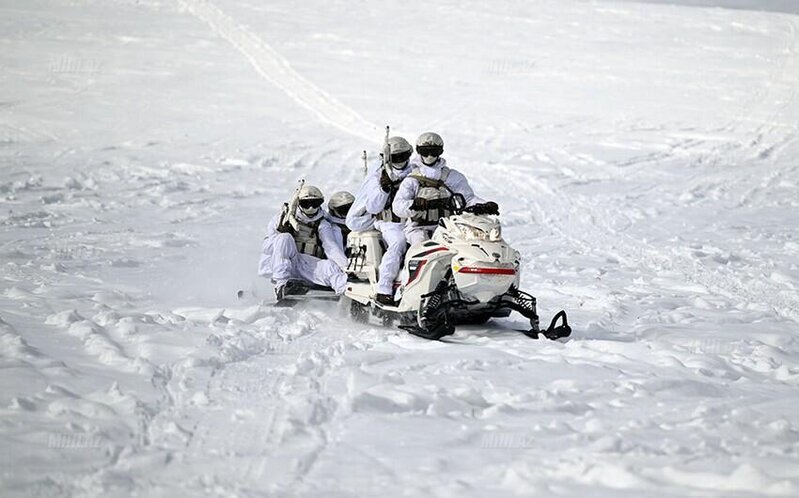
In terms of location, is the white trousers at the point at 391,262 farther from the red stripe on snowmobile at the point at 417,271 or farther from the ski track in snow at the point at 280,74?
the ski track in snow at the point at 280,74

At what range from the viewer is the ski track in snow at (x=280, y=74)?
3120 centimetres

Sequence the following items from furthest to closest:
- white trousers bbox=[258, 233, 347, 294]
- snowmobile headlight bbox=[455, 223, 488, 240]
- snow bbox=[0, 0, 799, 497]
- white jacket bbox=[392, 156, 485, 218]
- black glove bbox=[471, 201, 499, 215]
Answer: white trousers bbox=[258, 233, 347, 294] < white jacket bbox=[392, 156, 485, 218] < black glove bbox=[471, 201, 499, 215] < snowmobile headlight bbox=[455, 223, 488, 240] < snow bbox=[0, 0, 799, 497]

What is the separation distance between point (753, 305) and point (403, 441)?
810 cm

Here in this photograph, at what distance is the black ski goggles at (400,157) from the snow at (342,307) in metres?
1.88

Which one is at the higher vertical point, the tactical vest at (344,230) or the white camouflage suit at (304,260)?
the tactical vest at (344,230)

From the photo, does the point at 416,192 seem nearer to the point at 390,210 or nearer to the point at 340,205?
the point at 390,210

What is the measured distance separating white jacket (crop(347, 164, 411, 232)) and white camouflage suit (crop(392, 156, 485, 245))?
18 cm

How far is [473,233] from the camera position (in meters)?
10.3

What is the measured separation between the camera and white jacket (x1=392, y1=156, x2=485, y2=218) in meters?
11.2

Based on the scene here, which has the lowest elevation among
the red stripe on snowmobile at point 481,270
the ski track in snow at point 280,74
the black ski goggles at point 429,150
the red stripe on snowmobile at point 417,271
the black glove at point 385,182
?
the ski track in snow at point 280,74

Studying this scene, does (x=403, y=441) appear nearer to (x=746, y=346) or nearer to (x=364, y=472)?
(x=364, y=472)

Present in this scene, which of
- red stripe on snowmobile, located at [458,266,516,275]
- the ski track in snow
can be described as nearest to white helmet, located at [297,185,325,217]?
red stripe on snowmobile, located at [458,266,516,275]

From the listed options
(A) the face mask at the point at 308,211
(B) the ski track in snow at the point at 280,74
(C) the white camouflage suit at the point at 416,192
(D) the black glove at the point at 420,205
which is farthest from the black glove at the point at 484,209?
(B) the ski track in snow at the point at 280,74

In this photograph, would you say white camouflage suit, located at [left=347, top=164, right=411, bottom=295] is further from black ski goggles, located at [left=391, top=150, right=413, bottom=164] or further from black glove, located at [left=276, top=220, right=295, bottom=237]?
black glove, located at [left=276, top=220, right=295, bottom=237]
